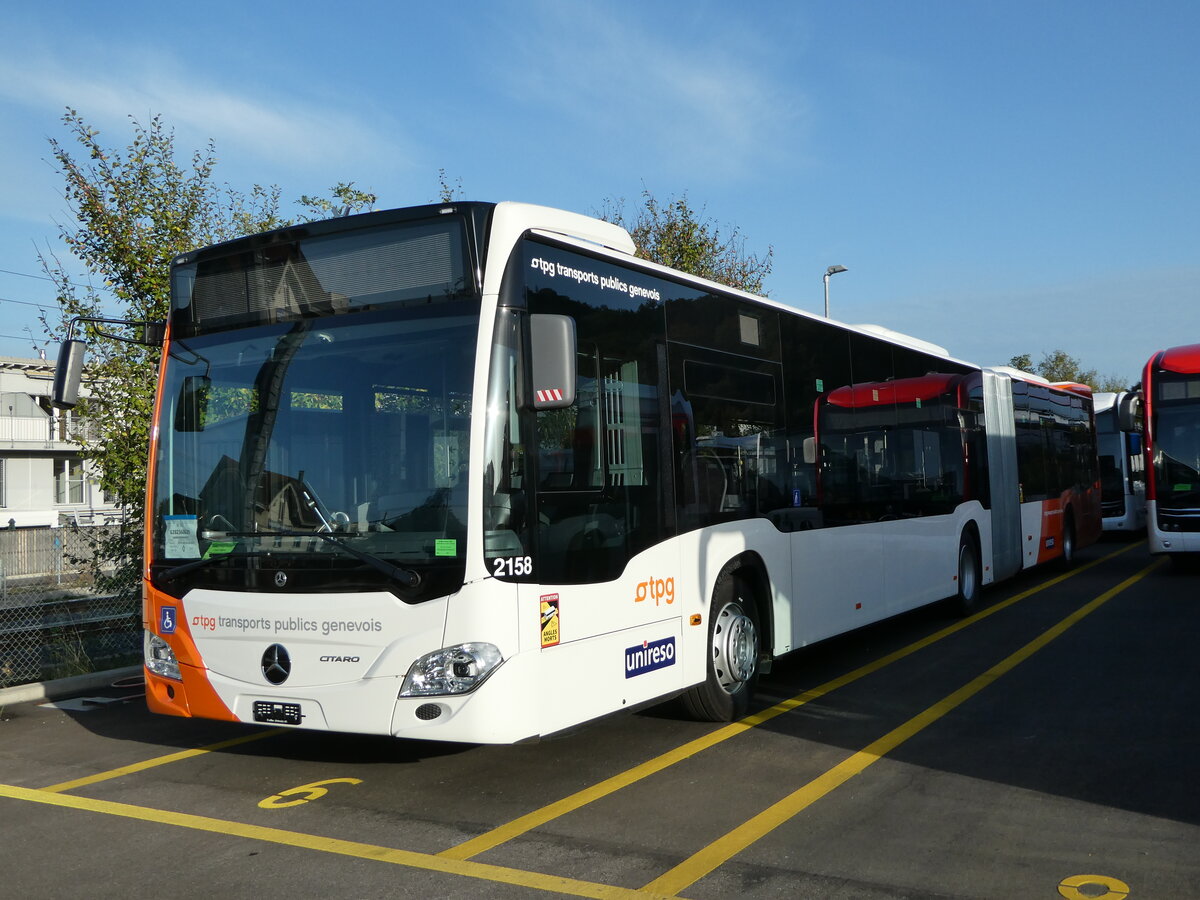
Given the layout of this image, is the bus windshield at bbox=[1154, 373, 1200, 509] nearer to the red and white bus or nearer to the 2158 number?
the red and white bus

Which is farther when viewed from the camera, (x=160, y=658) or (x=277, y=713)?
(x=160, y=658)

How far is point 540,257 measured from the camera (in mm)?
6176

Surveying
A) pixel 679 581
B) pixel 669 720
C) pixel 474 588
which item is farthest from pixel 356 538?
pixel 669 720

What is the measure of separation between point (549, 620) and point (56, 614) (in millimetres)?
11394

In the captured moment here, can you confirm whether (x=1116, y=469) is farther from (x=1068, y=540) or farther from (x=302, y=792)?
(x=302, y=792)

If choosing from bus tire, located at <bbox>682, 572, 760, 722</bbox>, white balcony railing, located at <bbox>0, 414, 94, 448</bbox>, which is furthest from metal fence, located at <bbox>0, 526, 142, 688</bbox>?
white balcony railing, located at <bbox>0, 414, 94, 448</bbox>

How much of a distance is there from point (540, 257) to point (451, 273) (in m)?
Answer: 0.54

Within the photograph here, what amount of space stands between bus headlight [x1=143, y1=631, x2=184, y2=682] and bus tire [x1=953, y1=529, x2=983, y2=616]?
9142 mm

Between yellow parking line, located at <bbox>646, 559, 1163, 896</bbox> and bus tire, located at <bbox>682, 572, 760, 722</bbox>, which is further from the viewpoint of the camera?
Result: bus tire, located at <bbox>682, 572, 760, 722</bbox>

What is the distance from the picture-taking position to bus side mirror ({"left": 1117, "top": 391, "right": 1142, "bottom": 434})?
1697 cm

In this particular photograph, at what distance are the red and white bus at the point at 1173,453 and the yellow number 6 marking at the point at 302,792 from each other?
13757mm

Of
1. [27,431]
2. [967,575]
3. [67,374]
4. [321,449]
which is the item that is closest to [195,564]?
[321,449]

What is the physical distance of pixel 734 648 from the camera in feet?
25.6

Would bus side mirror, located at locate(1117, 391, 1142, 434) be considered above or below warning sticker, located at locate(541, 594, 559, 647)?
above
